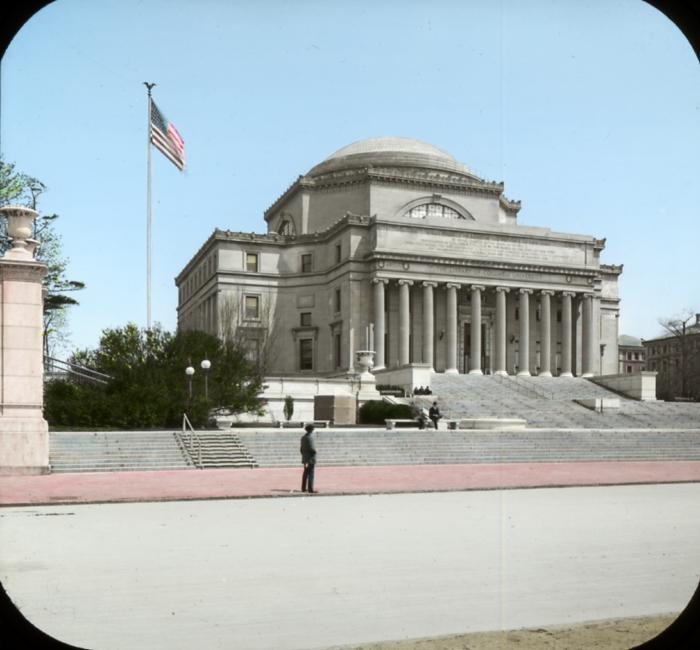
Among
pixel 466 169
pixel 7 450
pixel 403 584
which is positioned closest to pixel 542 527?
pixel 403 584

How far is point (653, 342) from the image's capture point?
4665 inches

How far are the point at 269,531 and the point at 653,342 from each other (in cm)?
11543

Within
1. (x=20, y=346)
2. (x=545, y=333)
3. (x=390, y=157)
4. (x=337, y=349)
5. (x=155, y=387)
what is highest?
(x=390, y=157)

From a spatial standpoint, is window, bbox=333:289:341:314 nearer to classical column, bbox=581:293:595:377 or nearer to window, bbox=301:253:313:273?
window, bbox=301:253:313:273

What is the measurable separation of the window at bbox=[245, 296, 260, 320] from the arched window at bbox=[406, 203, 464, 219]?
15487mm

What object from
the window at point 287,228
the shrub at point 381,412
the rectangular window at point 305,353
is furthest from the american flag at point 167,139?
the window at point 287,228

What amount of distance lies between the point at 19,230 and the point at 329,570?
50.5 ft

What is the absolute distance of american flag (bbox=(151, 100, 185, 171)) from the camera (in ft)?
137

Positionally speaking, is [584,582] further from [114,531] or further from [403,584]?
[114,531]

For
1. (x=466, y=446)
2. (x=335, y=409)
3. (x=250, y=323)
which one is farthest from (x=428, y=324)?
(x=466, y=446)

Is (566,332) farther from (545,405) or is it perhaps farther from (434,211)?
(545,405)

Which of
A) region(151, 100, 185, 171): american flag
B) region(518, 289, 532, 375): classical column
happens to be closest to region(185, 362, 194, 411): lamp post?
region(151, 100, 185, 171): american flag

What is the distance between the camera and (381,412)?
41.2m

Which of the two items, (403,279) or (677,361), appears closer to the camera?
(403,279)
